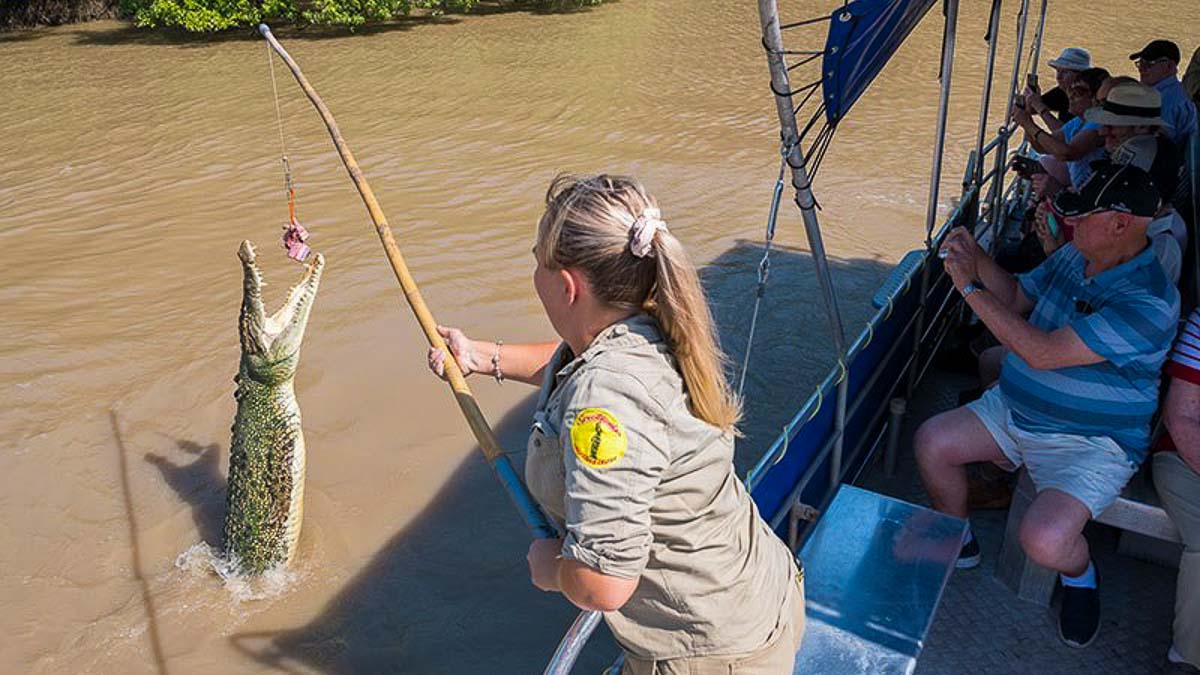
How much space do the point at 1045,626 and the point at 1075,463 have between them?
1.97 ft

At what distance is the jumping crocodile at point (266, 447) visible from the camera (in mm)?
4297

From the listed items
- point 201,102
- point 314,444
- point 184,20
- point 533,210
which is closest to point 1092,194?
point 314,444

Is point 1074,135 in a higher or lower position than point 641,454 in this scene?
lower

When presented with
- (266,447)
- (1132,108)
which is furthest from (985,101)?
(266,447)

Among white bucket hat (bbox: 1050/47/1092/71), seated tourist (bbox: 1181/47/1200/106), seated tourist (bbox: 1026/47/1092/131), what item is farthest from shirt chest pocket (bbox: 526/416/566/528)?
white bucket hat (bbox: 1050/47/1092/71)

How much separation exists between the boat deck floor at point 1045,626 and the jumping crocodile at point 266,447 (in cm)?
306

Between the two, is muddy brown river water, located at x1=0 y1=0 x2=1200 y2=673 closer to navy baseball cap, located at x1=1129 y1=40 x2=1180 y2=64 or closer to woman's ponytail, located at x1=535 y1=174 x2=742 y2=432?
navy baseball cap, located at x1=1129 y1=40 x2=1180 y2=64

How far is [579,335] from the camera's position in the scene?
1.67 metres

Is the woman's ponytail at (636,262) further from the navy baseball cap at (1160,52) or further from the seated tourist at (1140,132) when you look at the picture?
the navy baseball cap at (1160,52)

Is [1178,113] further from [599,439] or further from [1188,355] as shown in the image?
[599,439]

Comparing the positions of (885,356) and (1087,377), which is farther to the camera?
(885,356)

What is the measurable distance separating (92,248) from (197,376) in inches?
104

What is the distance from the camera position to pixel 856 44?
→ 2760 millimetres

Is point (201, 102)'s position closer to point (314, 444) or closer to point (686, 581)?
point (314, 444)
